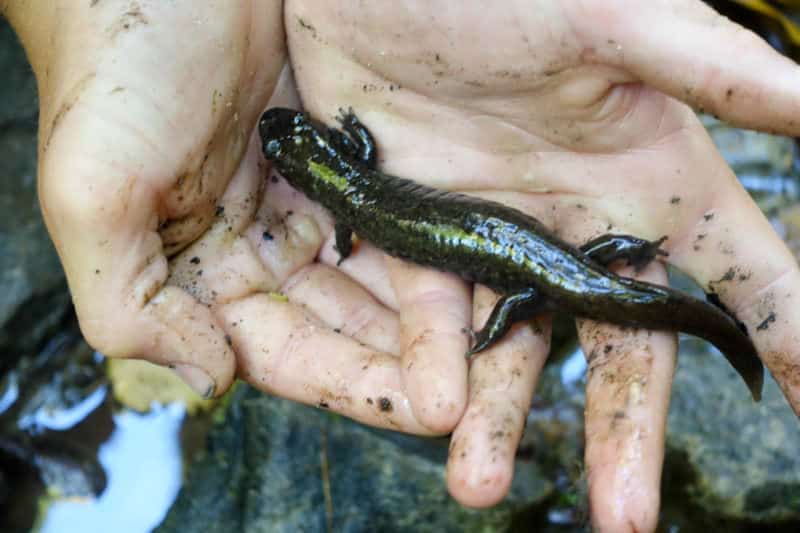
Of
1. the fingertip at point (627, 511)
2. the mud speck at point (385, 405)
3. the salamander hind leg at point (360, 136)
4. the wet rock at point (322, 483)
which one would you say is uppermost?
the salamander hind leg at point (360, 136)

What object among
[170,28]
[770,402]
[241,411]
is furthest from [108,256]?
[770,402]

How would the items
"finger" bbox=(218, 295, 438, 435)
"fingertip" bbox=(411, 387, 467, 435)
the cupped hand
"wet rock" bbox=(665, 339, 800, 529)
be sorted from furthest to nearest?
"wet rock" bbox=(665, 339, 800, 529) → "finger" bbox=(218, 295, 438, 435) → "fingertip" bbox=(411, 387, 467, 435) → the cupped hand

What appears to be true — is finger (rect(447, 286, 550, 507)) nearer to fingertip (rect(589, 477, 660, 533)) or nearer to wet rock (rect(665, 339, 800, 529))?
→ fingertip (rect(589, 477, 660, 533))

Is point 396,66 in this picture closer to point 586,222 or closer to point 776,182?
point 586,222

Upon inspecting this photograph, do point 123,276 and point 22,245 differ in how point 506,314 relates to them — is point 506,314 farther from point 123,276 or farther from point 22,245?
point 22,245

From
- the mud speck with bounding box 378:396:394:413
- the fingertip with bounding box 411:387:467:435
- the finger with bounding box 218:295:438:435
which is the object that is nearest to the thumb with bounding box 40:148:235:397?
the finger with bounding box 218:295:438:435

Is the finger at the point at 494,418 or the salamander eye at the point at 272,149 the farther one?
the salamander eye at the point at 272,149

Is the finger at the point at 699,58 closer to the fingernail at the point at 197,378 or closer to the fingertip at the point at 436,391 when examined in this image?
the fingertip at the point at 436,391

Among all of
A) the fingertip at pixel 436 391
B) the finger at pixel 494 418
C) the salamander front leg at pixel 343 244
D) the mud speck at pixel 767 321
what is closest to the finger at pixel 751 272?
the mud speck at pixel 767 321
